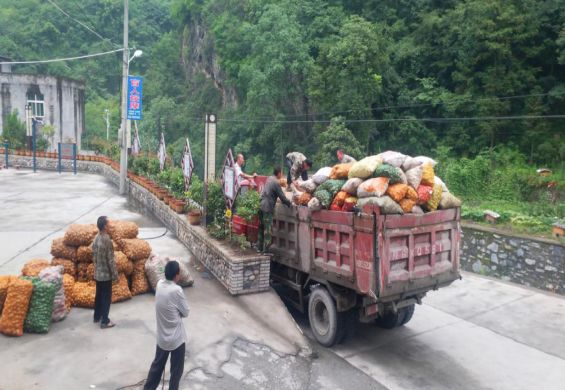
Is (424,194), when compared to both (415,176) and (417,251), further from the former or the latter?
(417,251)

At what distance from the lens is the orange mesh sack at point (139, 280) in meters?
7.73

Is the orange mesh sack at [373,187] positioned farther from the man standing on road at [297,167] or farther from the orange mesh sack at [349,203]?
the man standing on road at [297,167]

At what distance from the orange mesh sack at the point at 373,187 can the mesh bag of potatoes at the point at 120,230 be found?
12.9ft

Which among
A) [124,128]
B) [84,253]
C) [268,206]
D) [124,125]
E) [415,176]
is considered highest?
[124,125]

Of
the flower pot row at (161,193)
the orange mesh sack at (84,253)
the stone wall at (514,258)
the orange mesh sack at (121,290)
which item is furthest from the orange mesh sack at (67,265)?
the stone wall at (514,258)

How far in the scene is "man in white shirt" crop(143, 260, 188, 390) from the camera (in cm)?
481

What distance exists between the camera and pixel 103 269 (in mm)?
6418

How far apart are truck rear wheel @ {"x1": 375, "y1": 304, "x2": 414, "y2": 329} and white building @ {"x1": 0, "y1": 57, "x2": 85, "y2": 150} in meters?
42.4

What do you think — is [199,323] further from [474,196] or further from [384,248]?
[474,196]

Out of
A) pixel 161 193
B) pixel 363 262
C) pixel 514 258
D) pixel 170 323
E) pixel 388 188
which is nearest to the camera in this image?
pixel 170 323

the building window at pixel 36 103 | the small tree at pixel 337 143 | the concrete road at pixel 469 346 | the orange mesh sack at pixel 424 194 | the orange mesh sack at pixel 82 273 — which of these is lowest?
the concrete road at pixel 469 346

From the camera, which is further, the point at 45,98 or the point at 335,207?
the point at 45,98

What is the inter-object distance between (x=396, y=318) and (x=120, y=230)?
467cm

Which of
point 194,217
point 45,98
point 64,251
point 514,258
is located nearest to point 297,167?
point 194,217
